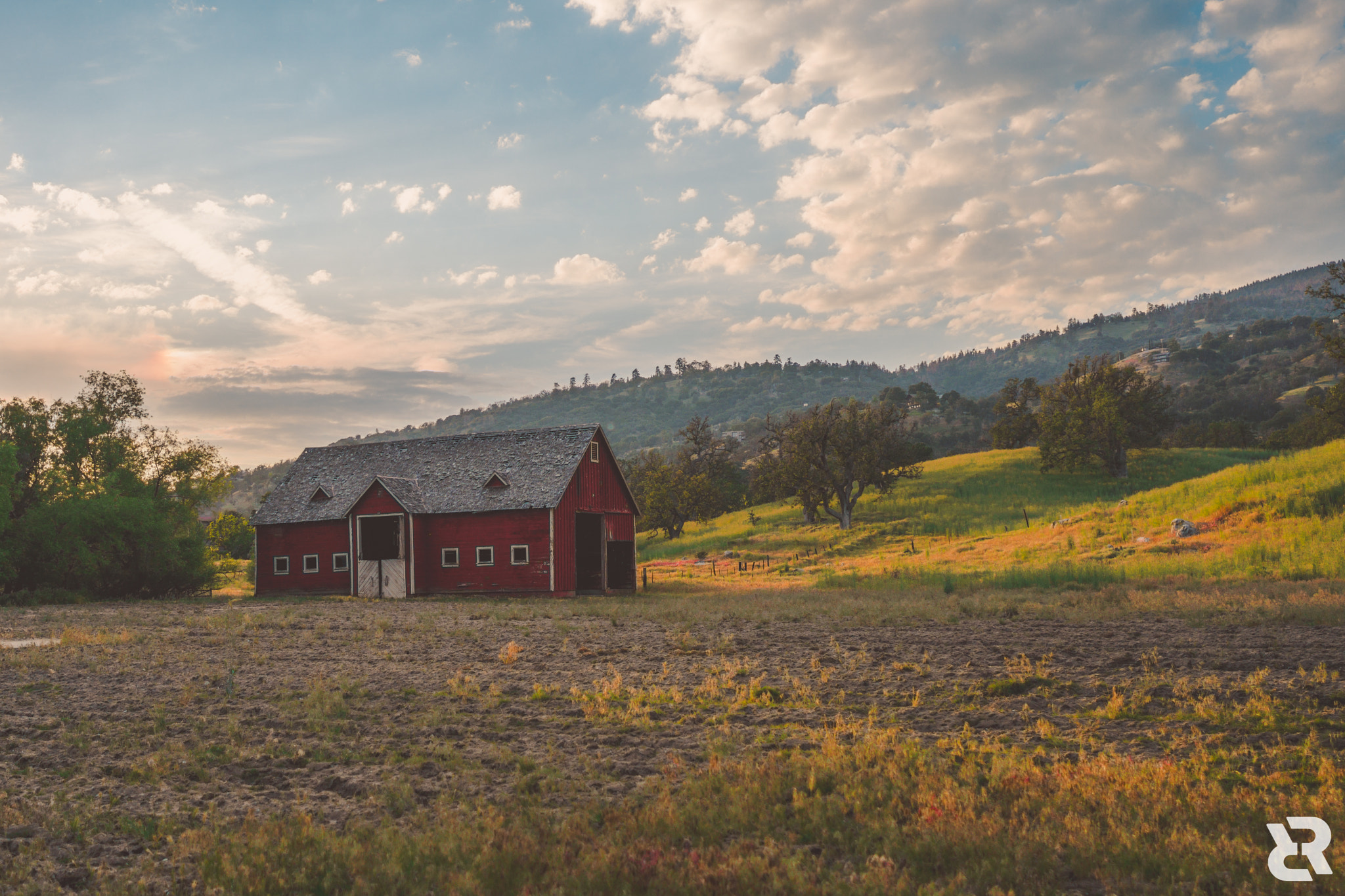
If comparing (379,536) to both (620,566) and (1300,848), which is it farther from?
(1300,848)

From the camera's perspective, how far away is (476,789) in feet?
28.2

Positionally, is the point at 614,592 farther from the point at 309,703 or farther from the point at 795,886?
the point at 795,886

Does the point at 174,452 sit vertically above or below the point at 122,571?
above

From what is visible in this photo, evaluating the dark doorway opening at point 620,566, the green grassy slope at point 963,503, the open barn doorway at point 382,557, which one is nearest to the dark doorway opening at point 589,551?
Answer: the dark doorway opening at point 620,566

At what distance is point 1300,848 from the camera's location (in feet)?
21.1

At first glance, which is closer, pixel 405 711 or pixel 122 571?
pixel 405 711

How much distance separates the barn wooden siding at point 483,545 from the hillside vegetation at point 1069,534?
30.5 feet

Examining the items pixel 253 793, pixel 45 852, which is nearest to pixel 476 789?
pixel 253 793

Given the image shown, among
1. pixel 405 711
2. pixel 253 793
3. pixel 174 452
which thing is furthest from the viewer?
pixel 174 452

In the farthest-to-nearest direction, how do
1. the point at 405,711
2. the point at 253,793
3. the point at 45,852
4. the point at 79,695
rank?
the point at 79,695, the point at 405,711, the point at 253,793, the point at 45,852

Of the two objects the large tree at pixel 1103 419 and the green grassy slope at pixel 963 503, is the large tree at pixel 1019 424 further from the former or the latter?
the large tree at pixel 1103 419

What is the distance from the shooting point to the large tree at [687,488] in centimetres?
8000

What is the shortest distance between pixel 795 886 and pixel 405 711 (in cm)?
800

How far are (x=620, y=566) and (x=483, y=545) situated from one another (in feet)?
24.3
